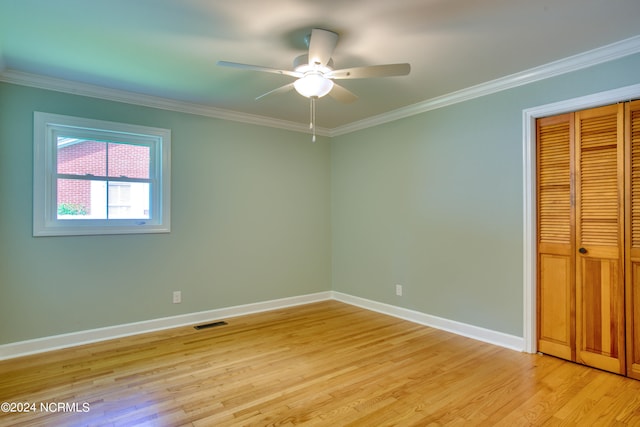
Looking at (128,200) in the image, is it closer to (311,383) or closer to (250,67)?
(250,67)

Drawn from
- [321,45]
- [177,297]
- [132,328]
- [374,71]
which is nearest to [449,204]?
[374,71]

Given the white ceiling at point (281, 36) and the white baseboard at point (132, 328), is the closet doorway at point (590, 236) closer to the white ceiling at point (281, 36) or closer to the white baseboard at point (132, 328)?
the white ceiling at point (281, 36)

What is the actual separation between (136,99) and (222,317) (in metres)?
2.58

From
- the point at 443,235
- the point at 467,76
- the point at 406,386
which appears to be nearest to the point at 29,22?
the point at 467,76

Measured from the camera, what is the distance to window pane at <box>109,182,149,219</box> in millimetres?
3617

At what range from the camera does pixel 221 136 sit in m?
4.25

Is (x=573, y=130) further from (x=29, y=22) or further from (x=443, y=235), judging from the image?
(x=29, y=22)

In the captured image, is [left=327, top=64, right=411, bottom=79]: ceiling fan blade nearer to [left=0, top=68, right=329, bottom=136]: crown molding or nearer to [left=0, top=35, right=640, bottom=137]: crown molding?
[left=0, top=35, right=640, bottom=137]: crown molding

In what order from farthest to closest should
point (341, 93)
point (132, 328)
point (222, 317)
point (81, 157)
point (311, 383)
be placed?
1. point (222, 317)
2. point (132, 328)
3. point (81, 157)
4. point (341, 93)
5. point (311, 383)

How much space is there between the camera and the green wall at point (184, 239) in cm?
313

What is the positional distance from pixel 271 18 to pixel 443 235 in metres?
2.71

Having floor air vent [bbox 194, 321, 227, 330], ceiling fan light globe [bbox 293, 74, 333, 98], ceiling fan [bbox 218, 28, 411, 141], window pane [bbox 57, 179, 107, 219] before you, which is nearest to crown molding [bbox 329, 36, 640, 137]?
ceiling fan [bbox 218, 28, 411, 141]

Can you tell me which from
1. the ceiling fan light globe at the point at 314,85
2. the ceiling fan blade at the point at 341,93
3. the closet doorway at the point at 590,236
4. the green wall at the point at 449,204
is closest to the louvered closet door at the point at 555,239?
the closet doorway at the point at 590,236

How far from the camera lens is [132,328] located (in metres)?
3.64
